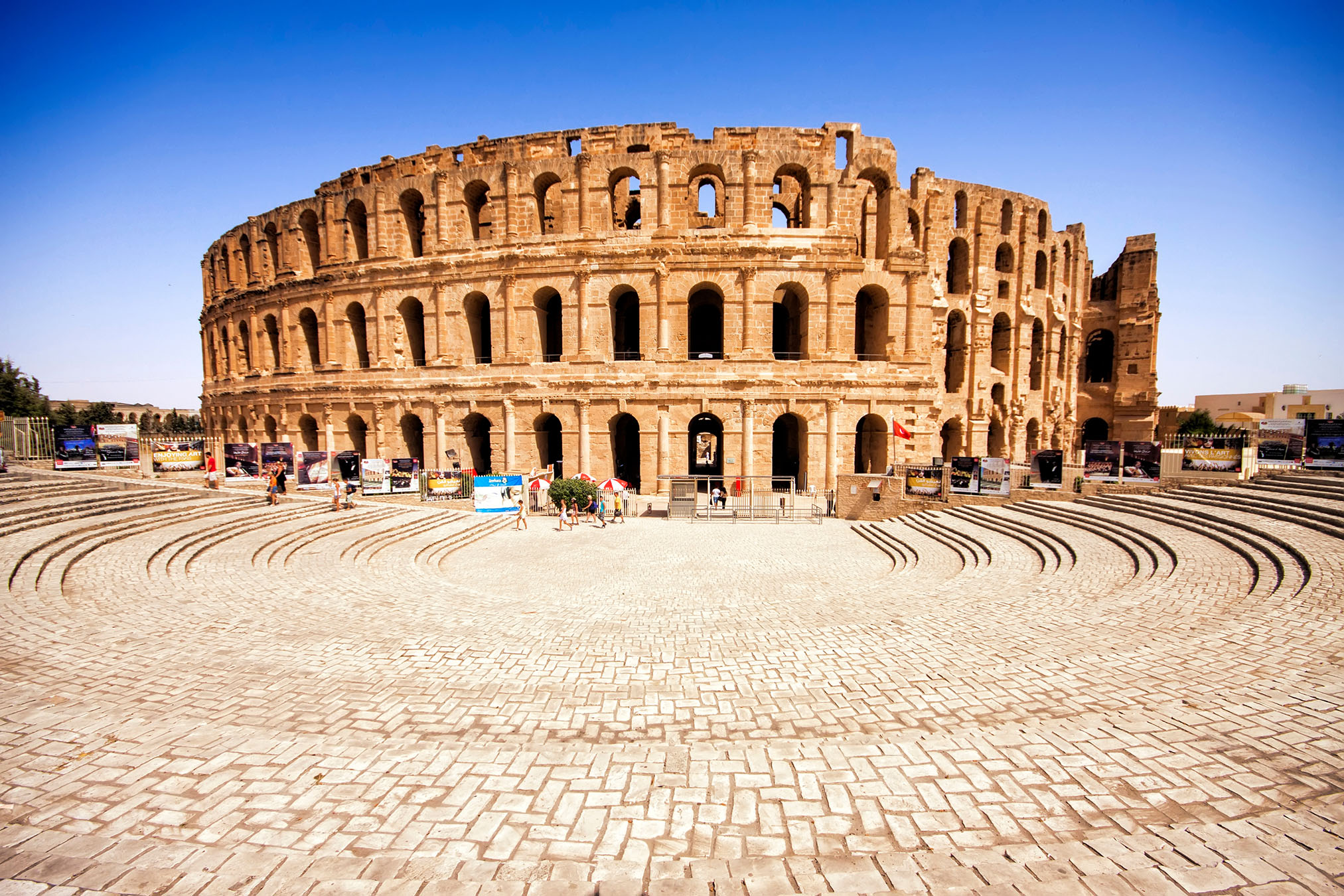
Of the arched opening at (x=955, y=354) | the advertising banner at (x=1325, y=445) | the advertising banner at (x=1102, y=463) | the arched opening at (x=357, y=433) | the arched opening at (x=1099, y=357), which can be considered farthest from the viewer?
the arched opening at (x=1099, y=357)

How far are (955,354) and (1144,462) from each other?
12.5m

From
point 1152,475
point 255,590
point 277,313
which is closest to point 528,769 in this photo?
point 255,590

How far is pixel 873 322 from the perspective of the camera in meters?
24.1

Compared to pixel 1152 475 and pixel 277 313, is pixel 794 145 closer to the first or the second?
pixel 1152 475

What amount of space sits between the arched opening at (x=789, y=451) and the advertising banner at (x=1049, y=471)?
27.4 feet

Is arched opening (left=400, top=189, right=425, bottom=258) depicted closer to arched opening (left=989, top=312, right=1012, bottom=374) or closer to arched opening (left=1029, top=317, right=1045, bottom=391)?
arched opening (left=989, top=312, right=1012, bottom=374)

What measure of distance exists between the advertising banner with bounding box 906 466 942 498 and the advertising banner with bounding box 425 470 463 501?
17347 millimetres

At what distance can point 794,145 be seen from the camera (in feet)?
73.3

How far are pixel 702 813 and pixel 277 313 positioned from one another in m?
33.9

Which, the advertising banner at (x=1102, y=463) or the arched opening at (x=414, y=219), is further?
the arched opening at (x=414, y=219)

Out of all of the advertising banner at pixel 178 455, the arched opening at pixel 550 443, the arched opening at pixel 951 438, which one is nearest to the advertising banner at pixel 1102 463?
the arched opening at pixel 951 438

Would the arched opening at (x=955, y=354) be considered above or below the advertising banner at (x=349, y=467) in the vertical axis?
above

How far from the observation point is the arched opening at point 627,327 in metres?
25.7

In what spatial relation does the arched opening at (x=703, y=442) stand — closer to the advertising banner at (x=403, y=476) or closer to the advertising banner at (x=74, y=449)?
the advertising banner at (x=403, y=476)
